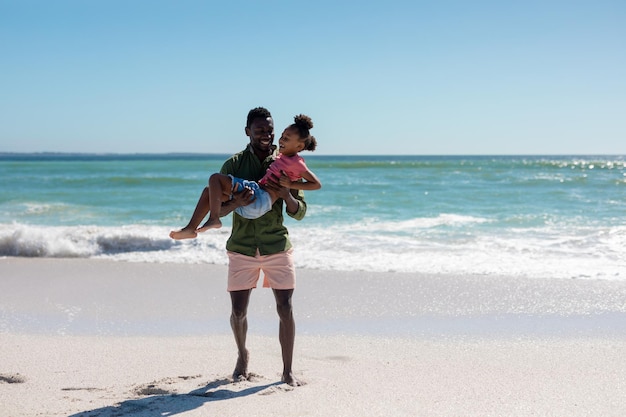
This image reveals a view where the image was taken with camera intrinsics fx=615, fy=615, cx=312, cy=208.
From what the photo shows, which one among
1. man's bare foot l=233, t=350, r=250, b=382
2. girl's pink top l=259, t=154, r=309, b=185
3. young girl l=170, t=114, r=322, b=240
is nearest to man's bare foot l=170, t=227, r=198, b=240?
young girl l=170, t=114, r=322, b=240

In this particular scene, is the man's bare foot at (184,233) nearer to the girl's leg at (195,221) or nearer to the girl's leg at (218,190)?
the girl's leg at (195,221)

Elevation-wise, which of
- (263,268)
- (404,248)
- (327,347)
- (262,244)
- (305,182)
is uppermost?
(305,182)

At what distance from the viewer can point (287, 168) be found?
391 centimetres

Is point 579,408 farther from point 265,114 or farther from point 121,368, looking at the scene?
point 121,368

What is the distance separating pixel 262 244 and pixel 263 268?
174mm

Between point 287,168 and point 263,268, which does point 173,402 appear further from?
point 287,168

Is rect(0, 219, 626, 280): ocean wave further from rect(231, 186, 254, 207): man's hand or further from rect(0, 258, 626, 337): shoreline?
rect(231, 186, 254, 207): man's hand

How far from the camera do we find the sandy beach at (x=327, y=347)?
3.80 meters

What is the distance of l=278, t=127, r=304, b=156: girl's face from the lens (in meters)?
3.89

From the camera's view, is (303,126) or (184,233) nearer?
(303,126)

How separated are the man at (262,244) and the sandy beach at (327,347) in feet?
1.69

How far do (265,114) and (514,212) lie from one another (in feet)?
43.1

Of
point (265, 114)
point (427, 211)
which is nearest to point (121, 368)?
point (265, 114)


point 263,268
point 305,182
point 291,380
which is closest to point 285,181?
point 305,182
